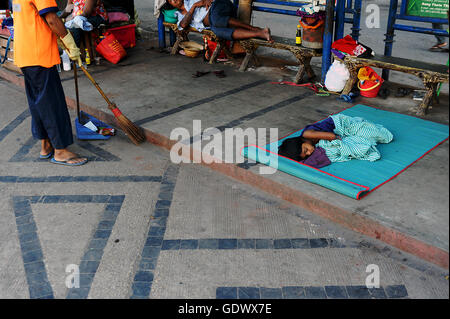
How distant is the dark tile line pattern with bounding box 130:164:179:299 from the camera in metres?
2.92

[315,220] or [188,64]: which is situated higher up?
[188,64]

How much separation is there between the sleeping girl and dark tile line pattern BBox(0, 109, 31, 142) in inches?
128

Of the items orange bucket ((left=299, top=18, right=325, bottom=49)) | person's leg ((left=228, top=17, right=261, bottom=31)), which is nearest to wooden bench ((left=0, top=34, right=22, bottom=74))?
person's leg ((left=228, top=17, right=261, bottom=31))

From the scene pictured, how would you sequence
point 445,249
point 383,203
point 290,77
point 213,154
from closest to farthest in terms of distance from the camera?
point 445,249 < point 383,203 < point 213,154 < point 290,77

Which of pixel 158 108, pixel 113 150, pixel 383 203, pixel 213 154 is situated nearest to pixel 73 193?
pixel 113 150

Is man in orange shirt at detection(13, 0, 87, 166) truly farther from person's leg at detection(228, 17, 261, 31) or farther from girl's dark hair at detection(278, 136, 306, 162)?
person's leg at detection(228, 17, 261, 31)

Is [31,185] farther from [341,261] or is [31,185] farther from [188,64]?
[188,64]

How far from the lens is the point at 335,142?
13.9ft

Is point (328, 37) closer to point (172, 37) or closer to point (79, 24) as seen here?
point (172, 37)

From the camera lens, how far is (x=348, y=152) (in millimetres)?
4160

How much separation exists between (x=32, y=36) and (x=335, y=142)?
291 centimetres

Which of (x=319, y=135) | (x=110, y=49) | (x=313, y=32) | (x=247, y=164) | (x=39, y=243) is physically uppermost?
(x=313, y=32)

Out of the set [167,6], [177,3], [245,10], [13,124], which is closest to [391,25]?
[245,10]

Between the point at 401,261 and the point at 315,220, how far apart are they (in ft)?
2.34
